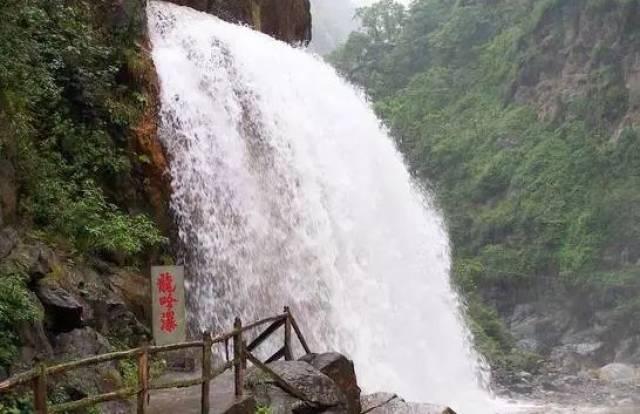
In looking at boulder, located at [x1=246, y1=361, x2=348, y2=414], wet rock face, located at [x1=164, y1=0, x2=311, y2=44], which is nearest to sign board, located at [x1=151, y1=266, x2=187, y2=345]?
boulder, located at [x1=246, y1=361, x2=348, y2=414]

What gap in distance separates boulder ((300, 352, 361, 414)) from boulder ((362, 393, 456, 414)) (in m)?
0.25

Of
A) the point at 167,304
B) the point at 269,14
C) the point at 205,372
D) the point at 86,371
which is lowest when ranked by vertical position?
the point at 86,371

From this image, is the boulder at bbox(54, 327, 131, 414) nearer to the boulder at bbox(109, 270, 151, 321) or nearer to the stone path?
the stone path

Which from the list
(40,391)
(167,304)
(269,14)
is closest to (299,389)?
(167,304)

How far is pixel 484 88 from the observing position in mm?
42844

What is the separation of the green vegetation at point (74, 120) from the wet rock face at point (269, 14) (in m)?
4.72

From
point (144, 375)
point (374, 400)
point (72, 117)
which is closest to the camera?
point (144, 375)

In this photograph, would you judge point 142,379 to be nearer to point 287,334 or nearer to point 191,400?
point 191,400

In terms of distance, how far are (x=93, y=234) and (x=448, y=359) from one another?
1039 cm

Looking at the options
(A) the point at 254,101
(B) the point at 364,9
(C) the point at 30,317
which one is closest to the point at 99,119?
(A) the point at 254,101

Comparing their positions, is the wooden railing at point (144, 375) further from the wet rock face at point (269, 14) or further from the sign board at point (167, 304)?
the wet rock face at point (269, 14)

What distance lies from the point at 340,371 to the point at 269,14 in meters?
13.1

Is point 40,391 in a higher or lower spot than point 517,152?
lower

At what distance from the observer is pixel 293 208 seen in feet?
42.3
